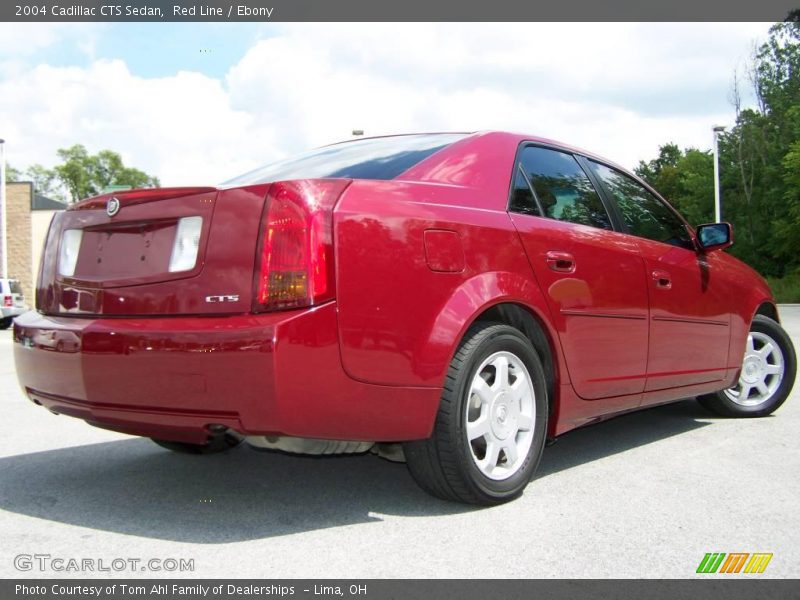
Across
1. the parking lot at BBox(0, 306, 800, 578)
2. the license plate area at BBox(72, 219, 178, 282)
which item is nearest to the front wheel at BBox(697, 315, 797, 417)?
the parking lot at BBox(0, 306, 800, 578)

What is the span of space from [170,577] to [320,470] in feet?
5.13

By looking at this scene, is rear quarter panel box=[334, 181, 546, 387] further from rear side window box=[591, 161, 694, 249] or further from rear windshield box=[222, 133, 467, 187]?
rear side window box=[591, 161, 694, 249]

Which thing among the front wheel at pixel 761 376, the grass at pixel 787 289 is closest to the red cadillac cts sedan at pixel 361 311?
the front wheel at pixel 761 376

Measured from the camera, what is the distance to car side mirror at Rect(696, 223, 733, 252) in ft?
16.1

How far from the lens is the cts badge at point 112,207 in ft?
10.4

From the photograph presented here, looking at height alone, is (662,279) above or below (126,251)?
below

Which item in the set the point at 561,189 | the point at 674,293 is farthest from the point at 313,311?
the point at 674,293

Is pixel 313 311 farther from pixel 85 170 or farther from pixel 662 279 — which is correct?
pixel 85 170

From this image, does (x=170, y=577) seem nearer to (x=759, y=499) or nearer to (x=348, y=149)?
(x=348, y=149)

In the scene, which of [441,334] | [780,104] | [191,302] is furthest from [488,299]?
[780,104]

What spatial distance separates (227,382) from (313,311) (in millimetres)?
371

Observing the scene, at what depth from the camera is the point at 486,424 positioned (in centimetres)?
325

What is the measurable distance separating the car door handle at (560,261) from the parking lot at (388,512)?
982 millimetres

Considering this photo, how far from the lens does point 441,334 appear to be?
3014mm
